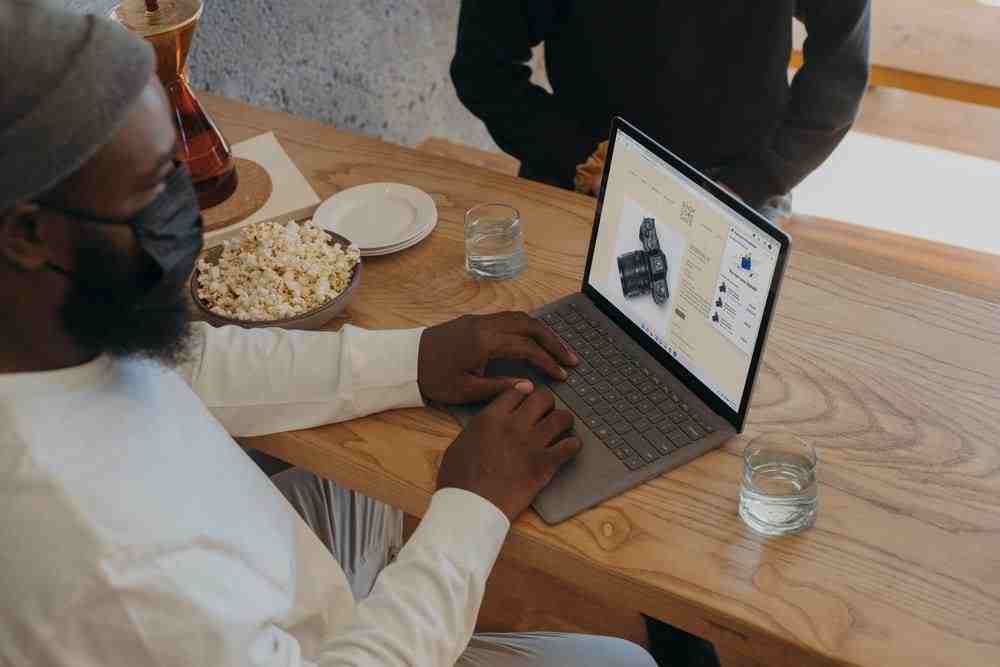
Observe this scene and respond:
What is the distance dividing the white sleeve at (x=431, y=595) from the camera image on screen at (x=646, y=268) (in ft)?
1.07

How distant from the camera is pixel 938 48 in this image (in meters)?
2.47

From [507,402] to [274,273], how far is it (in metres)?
0.38

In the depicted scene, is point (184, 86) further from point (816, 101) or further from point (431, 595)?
point (816, 101)

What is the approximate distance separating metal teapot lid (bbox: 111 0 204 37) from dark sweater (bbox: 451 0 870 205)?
0.55m

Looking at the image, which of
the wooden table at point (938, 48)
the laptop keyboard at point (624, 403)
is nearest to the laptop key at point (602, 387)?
the laptop keyboard at point (624, 403)

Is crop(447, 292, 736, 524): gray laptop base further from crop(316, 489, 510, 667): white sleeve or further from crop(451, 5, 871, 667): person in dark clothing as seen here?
crop(451, 5, 871, 667): person in dark clothing

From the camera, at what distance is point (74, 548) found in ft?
A: 2.84

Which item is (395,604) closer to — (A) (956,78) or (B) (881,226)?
(A) (956,78)

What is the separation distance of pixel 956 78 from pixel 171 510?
6.72 feet

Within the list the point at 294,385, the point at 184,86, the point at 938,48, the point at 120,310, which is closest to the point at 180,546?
the point at 120,310

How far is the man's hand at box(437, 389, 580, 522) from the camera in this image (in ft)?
3.64

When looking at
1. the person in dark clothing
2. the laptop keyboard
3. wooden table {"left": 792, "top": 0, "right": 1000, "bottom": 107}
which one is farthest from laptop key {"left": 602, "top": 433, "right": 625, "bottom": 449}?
wooden table {"left": 792, "top": 0, "right": 1000, "bottom": 107}

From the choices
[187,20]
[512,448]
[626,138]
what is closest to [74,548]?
[512,448]

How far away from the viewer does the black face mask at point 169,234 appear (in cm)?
93
